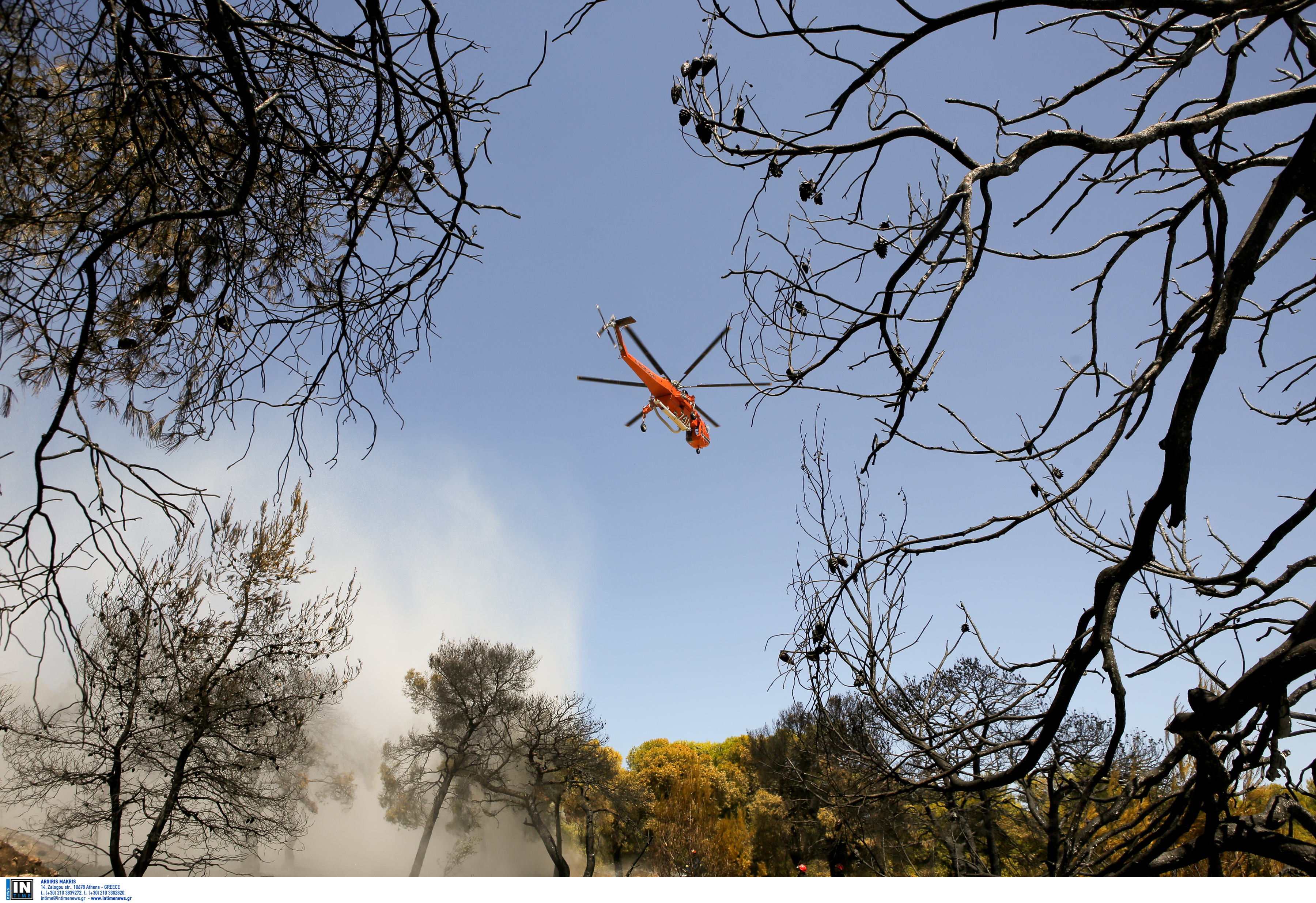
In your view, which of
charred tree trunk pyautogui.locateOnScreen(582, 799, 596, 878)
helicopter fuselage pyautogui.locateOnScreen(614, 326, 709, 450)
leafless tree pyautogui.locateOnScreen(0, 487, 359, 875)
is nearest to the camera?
leafless tree pyautogui.locateOnScreen(0, 487, 359, 875)

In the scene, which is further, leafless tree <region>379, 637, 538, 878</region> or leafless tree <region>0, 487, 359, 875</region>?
leafless tree <region>379, 637, 538, 878</region>

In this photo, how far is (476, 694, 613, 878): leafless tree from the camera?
1574cm

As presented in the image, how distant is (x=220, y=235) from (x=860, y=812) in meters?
2.43

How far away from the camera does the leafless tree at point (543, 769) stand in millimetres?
15742

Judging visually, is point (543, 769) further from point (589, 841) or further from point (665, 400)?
point (665, 400)

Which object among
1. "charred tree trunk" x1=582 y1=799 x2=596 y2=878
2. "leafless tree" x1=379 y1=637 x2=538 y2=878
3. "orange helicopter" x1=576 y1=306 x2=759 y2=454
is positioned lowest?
"charred tree trunk" x1=582 y1=799 x2=596 y2=878

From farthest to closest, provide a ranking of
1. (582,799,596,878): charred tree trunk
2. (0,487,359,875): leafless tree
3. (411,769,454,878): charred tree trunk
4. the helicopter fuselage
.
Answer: (582,799,596,878): charred tree trunk, (411,769,454,878): charred tree trunk, the helicopter fuselage, (0,487,359,875): leafless tree

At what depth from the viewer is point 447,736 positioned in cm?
1553

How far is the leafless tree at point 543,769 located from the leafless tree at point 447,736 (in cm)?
27

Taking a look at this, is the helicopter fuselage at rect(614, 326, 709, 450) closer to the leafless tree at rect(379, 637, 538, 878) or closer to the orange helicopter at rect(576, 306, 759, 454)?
the orange helicopter at rect(576, 306, 759, 454)

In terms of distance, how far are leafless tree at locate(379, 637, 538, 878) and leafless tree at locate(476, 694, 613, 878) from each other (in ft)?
0.88

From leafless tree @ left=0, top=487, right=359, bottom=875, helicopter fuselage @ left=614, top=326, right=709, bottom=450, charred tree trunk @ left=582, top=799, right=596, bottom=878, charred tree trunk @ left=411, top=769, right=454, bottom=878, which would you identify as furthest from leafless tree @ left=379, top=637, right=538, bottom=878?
helicopter fuselage @ left=614, top=326, right=709, bottom=450

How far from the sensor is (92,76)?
3.94ft

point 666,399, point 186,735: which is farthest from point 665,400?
point 186,735
